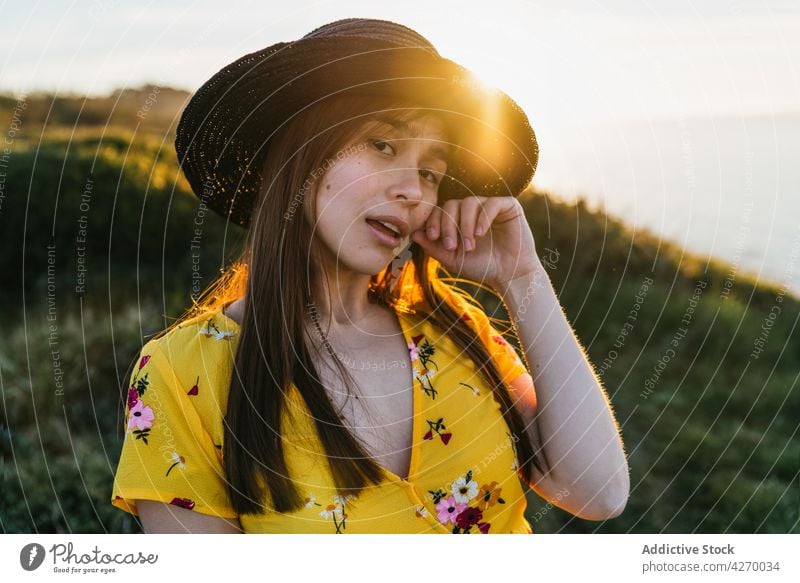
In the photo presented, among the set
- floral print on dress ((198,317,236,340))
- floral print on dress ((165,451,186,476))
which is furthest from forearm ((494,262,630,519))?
floral print on dress ((165,451,186,476))

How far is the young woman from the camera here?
1301 millimetres

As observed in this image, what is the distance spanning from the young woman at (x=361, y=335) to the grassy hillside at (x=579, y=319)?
1.15m

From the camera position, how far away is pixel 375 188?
131 cm

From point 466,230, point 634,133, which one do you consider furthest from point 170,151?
point 466,230

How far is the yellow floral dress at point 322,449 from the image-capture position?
1.27 metres

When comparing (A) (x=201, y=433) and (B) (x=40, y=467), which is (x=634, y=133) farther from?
(B) (x=40, y=467)

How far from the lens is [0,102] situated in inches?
112

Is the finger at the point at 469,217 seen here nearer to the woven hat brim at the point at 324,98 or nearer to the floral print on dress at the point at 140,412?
the woven hat brim at the point at 324,98

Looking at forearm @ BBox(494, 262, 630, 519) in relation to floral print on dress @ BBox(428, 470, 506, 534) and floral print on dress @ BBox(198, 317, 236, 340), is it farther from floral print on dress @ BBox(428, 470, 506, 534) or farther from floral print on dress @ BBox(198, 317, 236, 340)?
floral print on dress @ BBox(198, 317, 236, 340)

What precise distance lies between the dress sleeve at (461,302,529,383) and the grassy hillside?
1095mm
